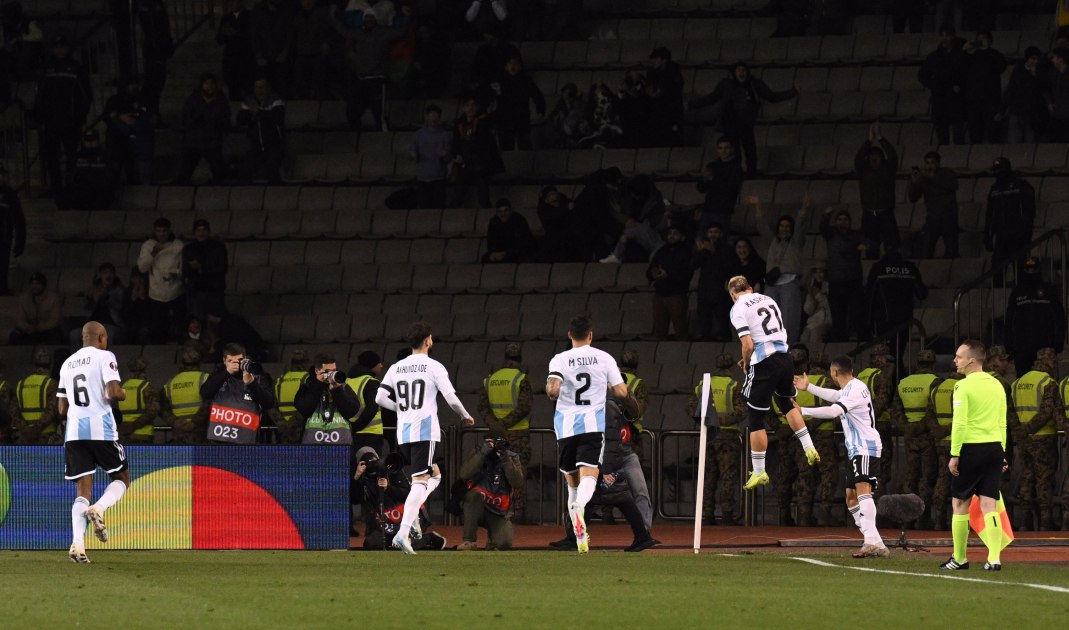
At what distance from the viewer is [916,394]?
23.2m

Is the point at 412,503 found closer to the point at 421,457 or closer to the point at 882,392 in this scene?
the point at 421,457

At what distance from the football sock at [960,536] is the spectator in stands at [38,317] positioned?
1638 centimetres

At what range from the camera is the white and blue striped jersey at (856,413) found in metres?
18.3

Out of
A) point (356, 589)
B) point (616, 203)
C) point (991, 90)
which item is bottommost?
point (356, 589)

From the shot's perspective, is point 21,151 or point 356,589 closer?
point 356,589

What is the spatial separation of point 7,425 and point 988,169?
1508cm

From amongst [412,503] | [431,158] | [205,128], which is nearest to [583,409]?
[412,503]

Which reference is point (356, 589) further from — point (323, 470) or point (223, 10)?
point (223, 10)

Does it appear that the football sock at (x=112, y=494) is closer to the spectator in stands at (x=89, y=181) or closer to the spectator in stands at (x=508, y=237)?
→ the spectator in stands at (x=508, y=237)

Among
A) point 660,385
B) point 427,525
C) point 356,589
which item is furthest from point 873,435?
point 660,385

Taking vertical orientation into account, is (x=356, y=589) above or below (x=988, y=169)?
below

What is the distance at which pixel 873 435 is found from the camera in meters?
18.4

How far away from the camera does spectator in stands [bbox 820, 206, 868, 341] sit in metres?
26.8

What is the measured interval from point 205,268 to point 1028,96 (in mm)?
12513
